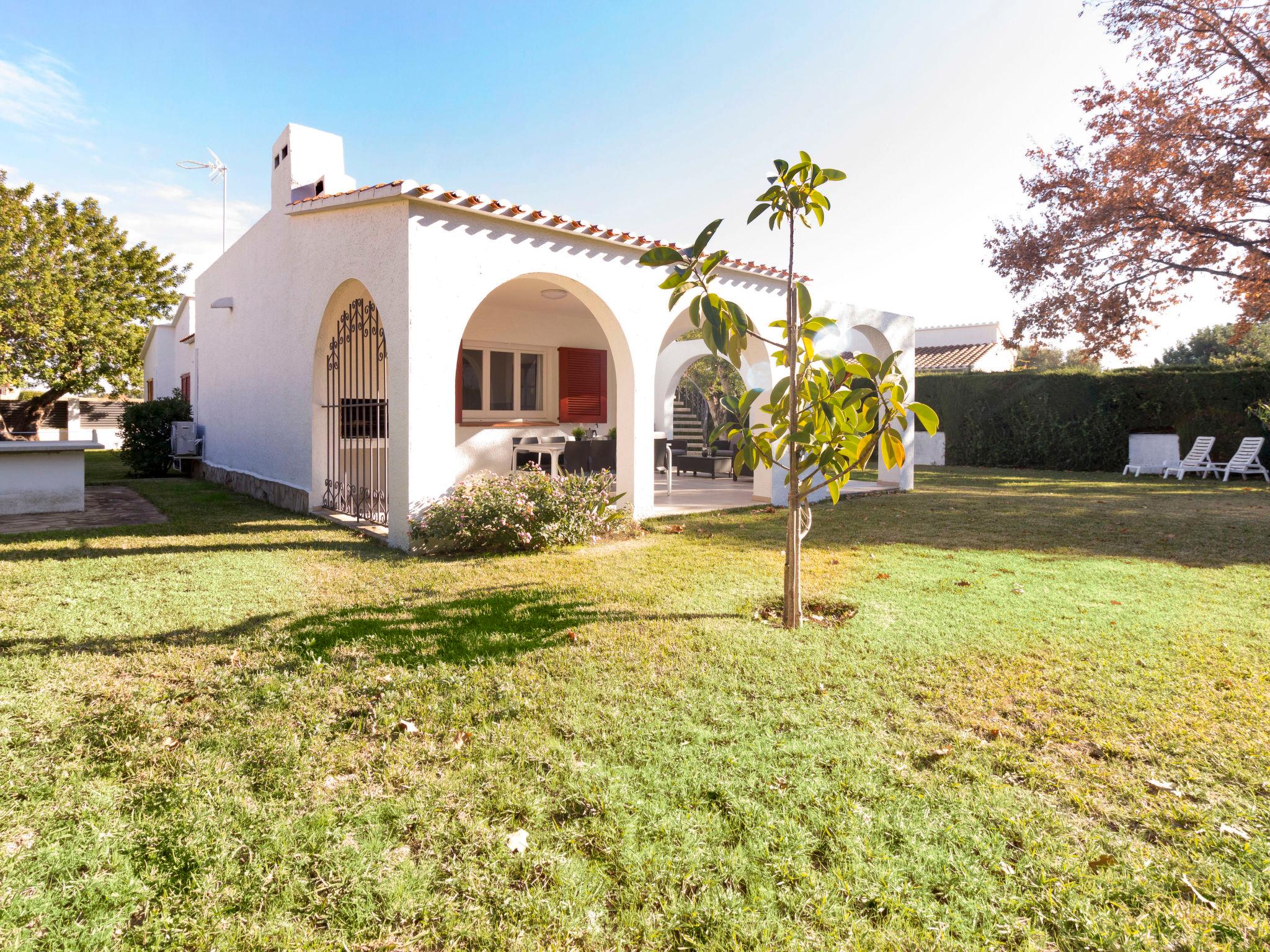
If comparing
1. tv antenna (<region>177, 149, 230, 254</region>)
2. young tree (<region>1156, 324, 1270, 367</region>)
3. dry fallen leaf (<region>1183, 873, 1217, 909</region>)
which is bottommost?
dry fallen leaf (<region>1183, 873, 1217, 909</region>)

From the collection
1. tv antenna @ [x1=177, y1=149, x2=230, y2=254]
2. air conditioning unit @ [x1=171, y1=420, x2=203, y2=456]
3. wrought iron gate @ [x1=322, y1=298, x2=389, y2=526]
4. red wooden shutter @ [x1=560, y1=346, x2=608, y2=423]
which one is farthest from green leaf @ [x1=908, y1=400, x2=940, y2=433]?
tv antenna @ [x1=177, y1=149, x2=230, y2=254]

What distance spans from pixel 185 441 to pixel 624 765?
17.2 meters

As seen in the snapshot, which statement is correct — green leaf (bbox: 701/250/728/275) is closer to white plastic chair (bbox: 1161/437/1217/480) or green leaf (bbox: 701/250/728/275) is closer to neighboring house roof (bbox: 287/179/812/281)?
neighboring house roof (bbox: 287/179/812/281)

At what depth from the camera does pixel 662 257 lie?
4090 mm

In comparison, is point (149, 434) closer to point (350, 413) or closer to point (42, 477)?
point (42, 477)

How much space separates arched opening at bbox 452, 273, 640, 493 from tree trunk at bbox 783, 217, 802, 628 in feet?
19.6

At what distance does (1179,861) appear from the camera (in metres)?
2.31

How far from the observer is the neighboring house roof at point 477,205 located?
6750 mm

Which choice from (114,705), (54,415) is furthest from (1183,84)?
(54,415)

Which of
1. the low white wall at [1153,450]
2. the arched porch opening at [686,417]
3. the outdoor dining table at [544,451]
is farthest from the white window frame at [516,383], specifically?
the low white wall at [1153,450]

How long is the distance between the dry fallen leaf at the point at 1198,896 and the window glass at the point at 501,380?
36.1 ft

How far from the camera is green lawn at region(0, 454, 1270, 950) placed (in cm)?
206

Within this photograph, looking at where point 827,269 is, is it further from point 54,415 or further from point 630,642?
point 54,415

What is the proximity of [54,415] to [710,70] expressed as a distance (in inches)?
1201
